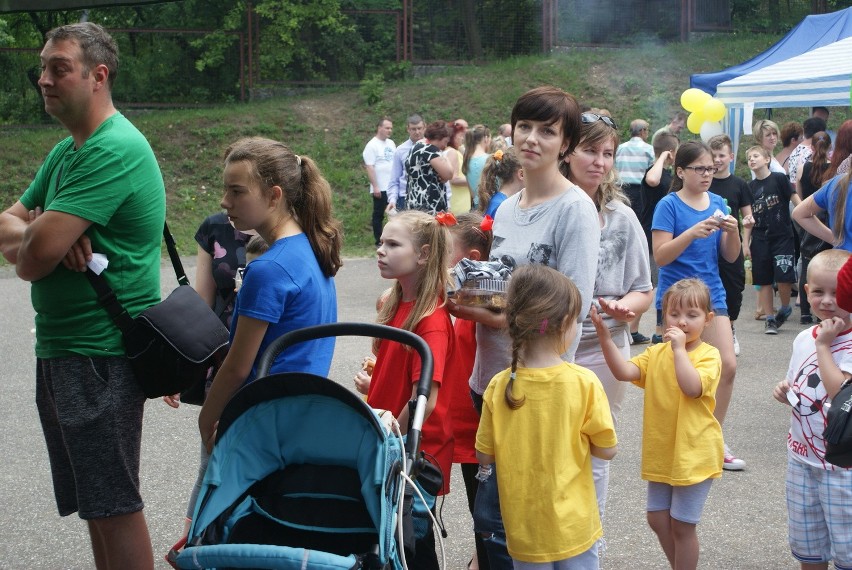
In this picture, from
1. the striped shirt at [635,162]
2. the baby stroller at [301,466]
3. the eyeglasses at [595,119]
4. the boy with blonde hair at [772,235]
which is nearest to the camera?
the baby stroller at [301,466]

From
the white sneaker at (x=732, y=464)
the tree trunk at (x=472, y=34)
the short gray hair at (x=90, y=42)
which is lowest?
the white sneaker at (x=732, y=464)

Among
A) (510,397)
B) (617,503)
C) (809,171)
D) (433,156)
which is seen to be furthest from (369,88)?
(510,397)

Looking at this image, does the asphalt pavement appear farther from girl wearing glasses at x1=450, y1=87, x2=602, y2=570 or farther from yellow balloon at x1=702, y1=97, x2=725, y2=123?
yellow balloon at x1=702, y1=97, x2=725, y2=123

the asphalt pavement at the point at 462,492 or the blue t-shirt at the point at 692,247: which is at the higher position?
the blue t-shirt at the point at 692,247

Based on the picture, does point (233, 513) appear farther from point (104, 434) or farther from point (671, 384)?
point (671, 384)

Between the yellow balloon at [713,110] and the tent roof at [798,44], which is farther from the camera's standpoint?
the tent roof at [798,44]

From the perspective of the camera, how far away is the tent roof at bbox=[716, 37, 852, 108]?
466 inches

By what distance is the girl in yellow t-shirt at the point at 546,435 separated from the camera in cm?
309

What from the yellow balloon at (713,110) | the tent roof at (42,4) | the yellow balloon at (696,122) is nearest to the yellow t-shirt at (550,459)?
the tent roof at (42,4)

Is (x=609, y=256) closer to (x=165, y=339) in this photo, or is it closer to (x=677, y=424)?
(x=677, y=424)

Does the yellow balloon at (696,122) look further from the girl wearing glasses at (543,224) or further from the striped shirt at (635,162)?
the girl wearing glasses at (543,224)

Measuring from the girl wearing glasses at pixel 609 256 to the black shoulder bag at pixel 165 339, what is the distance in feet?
4.74

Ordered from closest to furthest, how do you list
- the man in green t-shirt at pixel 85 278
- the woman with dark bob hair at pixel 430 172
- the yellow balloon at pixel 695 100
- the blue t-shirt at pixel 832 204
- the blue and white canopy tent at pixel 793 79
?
the man in green t-shirt at pixel 85 278
the blue t-shirt at pixel 832 204
the woman with dark bob hair at pixel 430 172
the blue and white canopy tent at pixel 793 79
the yellow balloon at pixel 695 100

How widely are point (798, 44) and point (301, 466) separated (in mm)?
15148
